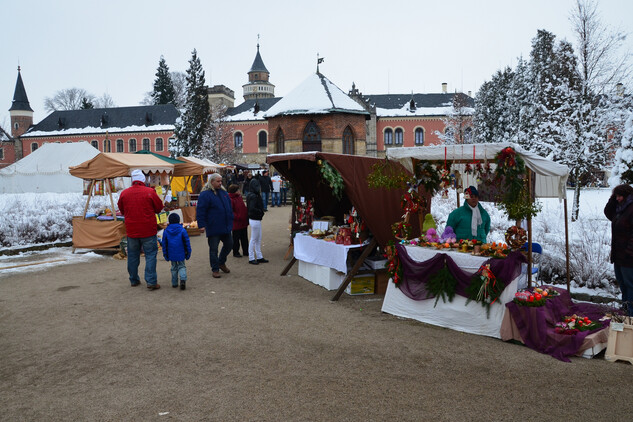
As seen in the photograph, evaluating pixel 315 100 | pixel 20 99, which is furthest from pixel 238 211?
pixel 20 99

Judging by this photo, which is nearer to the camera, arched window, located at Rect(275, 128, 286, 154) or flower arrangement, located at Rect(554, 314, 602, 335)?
flower arrangement, located at Rect(554, 314, 602, 335)

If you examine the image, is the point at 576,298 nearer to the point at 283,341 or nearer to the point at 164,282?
the point at 283,341

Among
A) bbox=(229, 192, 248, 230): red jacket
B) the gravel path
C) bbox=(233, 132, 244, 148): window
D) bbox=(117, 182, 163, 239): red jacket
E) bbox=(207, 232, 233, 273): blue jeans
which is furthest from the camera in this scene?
bbox=(233, 132, 244, 148): window

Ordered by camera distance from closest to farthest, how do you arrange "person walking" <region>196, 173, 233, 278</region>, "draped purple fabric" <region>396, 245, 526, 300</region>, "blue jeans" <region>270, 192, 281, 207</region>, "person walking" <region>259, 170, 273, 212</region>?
"draped purple fabric" <region>396, 245, 526, 300</region> < "person walking" <region>196, 173, 233, 278</region> < "person walking" <region>259, 170, 273, 212</region> < "blue jeans" <region>270, 192, 281, 207</region>

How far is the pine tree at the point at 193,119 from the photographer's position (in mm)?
47625

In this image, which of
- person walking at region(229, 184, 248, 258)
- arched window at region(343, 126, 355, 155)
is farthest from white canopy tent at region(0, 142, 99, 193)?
person walking at region(229, 184, 248, 258)

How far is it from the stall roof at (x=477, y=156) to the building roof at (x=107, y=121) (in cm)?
6219

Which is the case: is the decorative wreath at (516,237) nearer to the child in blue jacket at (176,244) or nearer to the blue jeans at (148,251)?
the child in blue jacket at (176,244)

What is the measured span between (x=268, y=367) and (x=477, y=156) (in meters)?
4.01

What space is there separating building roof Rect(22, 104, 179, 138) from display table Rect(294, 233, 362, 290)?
2373 inches

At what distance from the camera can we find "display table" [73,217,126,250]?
478 inches

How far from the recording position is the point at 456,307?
6199 millimetres

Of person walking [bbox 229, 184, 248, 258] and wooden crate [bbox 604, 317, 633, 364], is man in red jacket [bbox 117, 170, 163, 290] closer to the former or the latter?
person walking [bbox 229, 184, 248, 258]

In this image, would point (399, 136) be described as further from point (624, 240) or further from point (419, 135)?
point (624, 240)
